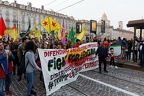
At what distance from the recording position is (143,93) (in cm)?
738

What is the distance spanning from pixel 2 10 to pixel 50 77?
76.7 metres

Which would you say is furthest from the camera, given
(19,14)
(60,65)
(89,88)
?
(19,14)

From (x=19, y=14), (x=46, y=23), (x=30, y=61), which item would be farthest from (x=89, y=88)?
(x=19, y=14)

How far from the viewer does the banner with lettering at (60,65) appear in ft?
22.1

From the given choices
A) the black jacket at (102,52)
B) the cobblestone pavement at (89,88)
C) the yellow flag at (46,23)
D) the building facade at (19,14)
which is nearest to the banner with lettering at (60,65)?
the cobblestone pavement at (89,88)

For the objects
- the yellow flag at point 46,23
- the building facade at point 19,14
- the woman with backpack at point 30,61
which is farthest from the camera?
the building facade at point 19,14

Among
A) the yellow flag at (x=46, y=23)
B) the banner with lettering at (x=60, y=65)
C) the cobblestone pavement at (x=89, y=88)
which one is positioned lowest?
the cobblestone pavement at (x=89, y=88)

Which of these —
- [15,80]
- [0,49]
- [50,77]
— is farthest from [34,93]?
[15,80]

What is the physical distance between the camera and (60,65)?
25.0ft

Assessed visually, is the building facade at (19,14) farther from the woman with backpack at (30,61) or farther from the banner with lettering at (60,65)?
the woman with backpack at (30,61)

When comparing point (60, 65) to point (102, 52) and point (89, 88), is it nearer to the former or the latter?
point (89, 88)

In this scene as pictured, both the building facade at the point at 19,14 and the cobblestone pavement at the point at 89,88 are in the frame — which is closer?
the cobblestone pavement at the point at 89,88

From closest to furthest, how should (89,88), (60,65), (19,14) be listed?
(60,65)
(89,88)
(19,14)

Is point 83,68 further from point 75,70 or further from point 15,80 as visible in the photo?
point 15,80
